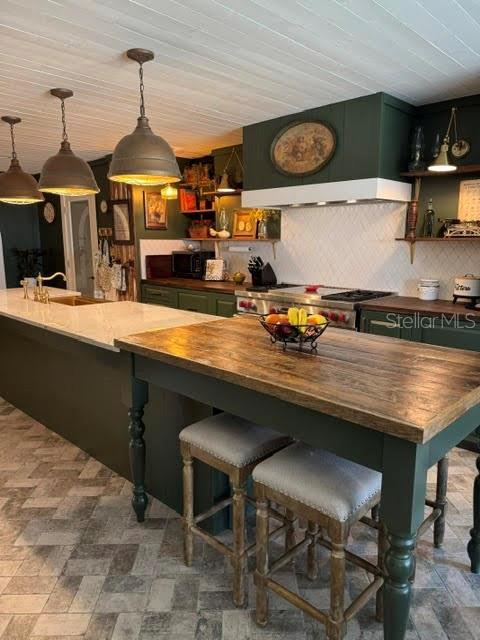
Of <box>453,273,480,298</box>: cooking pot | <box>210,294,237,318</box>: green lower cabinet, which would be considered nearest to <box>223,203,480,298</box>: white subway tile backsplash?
<box>453,273,480,298</box>: cooking pot

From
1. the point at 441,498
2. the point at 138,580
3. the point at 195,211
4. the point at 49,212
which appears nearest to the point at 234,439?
the point at 138,580

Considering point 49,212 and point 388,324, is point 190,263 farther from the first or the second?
point 49,212

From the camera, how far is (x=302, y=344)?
1872 mm

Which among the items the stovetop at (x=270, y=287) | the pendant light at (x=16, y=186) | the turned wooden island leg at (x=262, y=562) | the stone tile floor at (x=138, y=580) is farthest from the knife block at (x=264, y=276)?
the turned wooden island leg at (x=262, y=562)

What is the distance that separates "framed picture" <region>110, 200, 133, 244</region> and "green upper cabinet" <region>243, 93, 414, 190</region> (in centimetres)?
229

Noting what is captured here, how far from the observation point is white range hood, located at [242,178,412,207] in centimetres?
337

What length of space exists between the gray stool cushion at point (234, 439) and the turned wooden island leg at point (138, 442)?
353 millimetres

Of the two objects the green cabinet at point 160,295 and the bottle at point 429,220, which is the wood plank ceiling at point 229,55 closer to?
the bottle at point 429,220

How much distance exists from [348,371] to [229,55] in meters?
1.94

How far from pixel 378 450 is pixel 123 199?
4824mm

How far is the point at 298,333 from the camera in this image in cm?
179

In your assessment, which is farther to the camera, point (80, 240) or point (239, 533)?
point (80, 240)

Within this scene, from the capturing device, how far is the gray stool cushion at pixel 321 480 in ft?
4.62

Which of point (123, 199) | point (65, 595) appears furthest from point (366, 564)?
point (123, 199)
